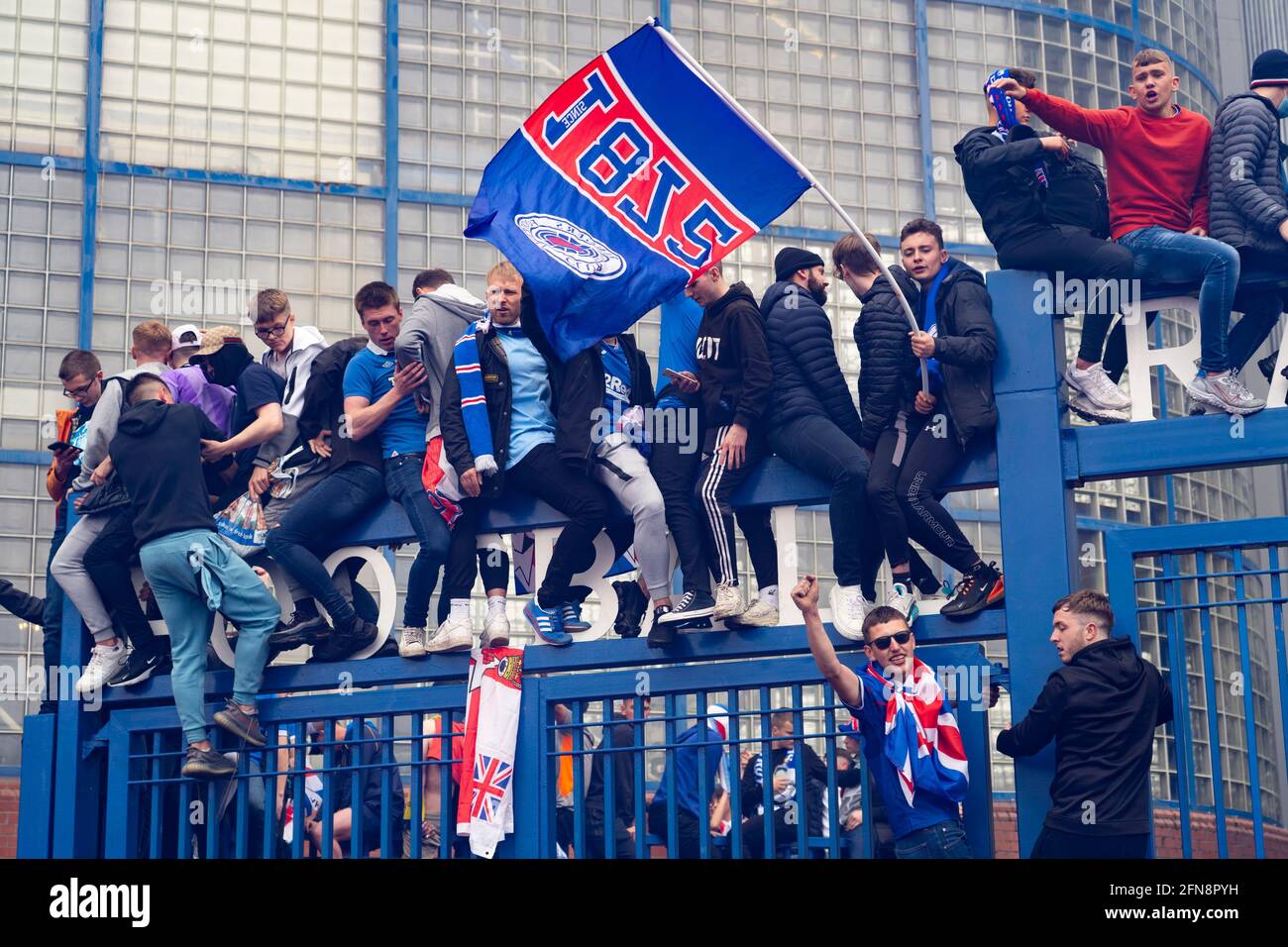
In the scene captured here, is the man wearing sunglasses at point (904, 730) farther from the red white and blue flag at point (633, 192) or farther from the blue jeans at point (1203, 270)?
the red white and blue flag at point (633, 192)

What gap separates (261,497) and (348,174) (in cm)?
842

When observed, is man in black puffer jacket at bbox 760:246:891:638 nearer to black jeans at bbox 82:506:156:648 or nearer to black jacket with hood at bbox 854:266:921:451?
black jacket with hood at bbox 854:266:921:451

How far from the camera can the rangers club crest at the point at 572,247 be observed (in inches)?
464

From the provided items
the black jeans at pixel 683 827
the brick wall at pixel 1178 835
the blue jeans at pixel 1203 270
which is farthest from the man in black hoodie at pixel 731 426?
the brick wall at pixel 1178 835

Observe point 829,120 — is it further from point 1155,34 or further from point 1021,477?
point 1021,477

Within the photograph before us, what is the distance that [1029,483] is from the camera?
1095 cm

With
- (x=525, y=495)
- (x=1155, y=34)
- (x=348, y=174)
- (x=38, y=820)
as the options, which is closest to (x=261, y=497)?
(x=525, y=495)

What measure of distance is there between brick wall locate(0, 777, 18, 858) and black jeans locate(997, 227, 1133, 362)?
11.5 meters

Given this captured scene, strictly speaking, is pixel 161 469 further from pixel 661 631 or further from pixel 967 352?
pixel 967 352

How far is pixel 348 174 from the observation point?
67.2 feet

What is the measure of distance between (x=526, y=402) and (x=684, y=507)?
1212 millimetres

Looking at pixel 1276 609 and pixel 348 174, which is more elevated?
pixel 348 174

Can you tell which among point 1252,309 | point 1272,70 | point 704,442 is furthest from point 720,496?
point 1272,70

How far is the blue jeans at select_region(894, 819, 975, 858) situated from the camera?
33.7 feet
